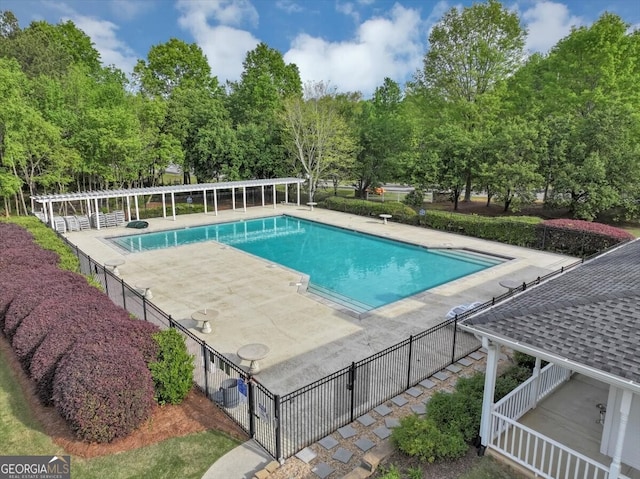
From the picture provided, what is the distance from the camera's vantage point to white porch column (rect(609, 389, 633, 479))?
16.3ft

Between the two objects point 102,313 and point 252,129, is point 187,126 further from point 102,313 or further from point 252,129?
point 102,313

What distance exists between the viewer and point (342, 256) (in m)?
21.3

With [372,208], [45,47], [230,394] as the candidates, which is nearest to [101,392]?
[230,394]

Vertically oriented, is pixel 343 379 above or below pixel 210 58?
below

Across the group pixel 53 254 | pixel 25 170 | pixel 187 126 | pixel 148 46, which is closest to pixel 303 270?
pixel 53 254

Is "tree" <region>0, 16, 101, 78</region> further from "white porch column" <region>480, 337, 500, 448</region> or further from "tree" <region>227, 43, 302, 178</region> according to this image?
"white porch column" <region>480, 337, 500, 448</region>

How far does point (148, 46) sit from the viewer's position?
45.7 metres

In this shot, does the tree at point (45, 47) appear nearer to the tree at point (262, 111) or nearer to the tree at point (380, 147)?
the tree at point (262, 111)

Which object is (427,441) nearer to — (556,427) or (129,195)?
(556,427)

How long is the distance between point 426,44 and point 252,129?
16582mm

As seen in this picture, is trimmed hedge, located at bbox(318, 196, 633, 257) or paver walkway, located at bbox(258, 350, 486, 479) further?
trimmed hedge, located at bbox(318, 196, 633, 257)

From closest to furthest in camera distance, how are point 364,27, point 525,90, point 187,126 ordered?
point 364,27
point 525,90
point 187,126

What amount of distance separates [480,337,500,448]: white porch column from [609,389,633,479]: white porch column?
1587 mm

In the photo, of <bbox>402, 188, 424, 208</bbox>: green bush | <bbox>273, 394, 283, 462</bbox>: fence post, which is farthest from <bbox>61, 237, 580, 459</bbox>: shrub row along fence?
<bbox>402, 188, 424, 208</bbox>: green bush
